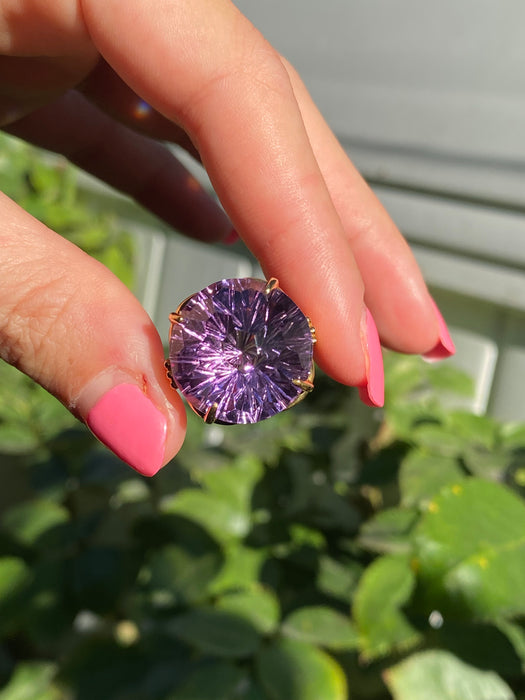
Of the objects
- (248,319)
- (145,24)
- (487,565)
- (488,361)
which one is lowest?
(488,361)

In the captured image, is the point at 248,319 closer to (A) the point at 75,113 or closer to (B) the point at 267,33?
(A) the point at 75,113

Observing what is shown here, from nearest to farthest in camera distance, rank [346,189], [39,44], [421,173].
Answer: [39,44]
[346,189]
[421,173]

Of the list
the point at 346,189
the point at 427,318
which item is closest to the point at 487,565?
the point at 427,318

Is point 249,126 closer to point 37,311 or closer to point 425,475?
point 37,311

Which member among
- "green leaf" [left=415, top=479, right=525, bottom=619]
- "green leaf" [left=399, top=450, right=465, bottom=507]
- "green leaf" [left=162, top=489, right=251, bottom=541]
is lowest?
"green leaf" [left=162, top=489, right=251, bottom=541]

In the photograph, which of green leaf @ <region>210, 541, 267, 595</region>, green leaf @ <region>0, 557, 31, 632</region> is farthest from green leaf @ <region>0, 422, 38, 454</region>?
green leaf @ <region>210, 541, 267, 595</region>

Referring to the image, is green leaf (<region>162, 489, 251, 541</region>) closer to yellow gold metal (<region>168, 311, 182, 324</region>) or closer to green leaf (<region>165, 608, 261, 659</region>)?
green leaf (<region>165, 608, 261, 659</region>)
